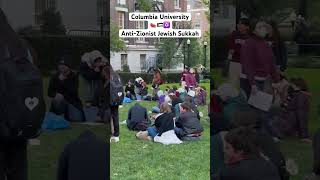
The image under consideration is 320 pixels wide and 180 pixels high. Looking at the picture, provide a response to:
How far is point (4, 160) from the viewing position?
290 cm

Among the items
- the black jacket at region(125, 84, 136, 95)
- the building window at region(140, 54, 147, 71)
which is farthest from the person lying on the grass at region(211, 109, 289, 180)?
the building window at region(140, 54, 147, 71)

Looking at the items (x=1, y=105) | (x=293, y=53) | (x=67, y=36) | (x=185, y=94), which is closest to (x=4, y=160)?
(x=1, y=105)

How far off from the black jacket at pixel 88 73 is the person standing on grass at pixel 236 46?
0.76 m

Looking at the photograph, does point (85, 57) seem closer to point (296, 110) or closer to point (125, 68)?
point (296, 110)

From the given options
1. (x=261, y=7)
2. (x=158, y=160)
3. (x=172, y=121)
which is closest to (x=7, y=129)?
(x=261, y=7)

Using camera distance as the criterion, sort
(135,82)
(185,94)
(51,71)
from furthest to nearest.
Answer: (135,82)
(185,94)
(51,71)

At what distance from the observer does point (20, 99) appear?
107 inches

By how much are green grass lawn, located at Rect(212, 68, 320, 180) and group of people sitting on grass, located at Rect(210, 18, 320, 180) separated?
0.09 ft

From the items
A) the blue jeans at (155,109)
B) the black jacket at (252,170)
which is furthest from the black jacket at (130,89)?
the black jacket at (252,170)

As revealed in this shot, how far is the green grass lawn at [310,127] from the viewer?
2.80m

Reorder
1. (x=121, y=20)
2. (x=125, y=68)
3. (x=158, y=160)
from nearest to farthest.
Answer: (x=158, y=160)
(x=121, y=20)
(x=125, y=68)

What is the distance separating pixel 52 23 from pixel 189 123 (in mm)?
5740

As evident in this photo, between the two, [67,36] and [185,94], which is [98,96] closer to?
[67,36]

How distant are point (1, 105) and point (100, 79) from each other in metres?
0.57
